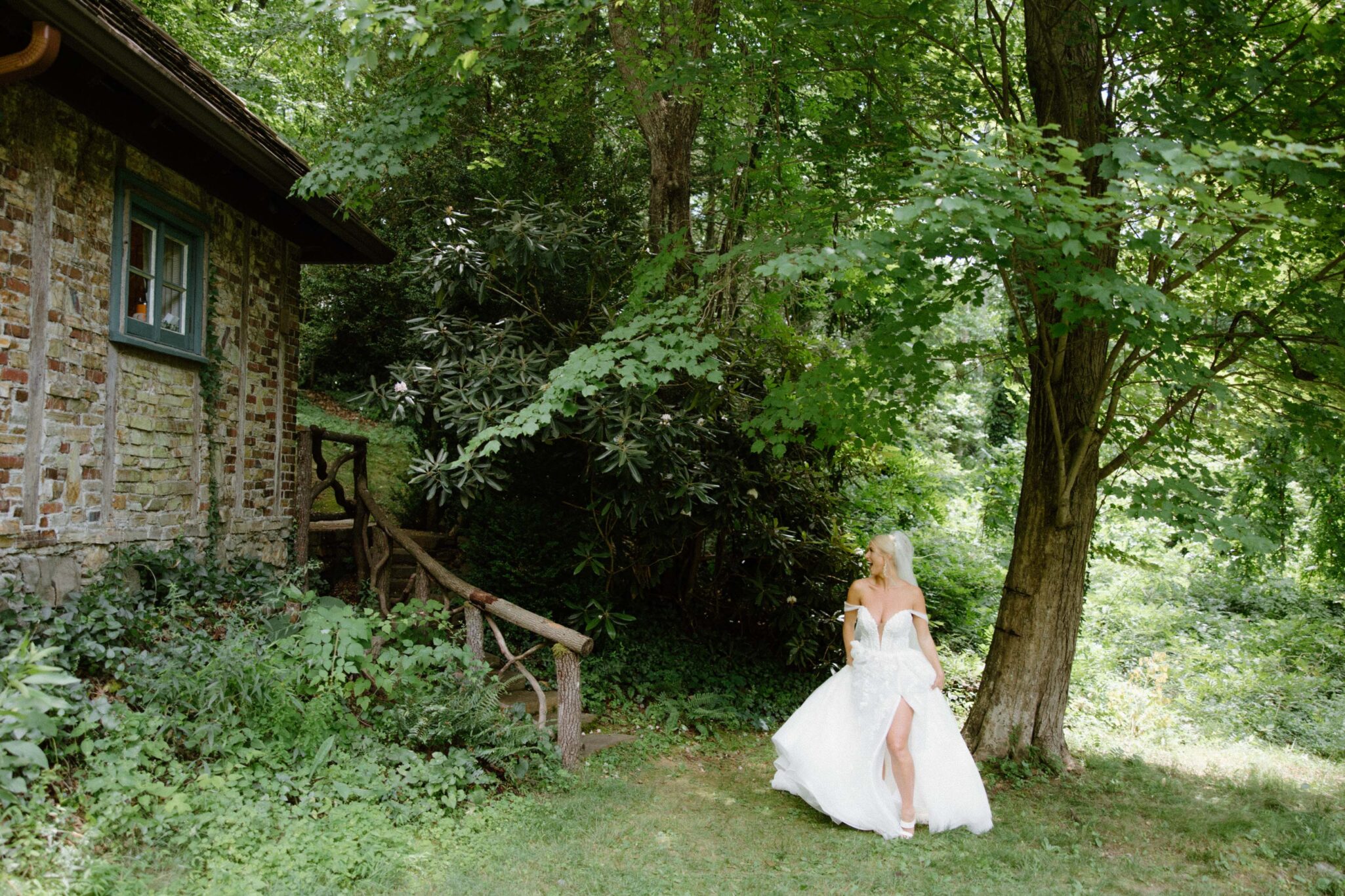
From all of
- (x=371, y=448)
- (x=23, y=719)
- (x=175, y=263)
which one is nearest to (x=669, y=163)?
(x=175, y=263)

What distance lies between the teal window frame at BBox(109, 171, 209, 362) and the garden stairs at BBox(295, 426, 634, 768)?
4.98ft

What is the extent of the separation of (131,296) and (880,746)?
607 cm

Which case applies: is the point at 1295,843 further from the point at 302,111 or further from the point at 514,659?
the point at 302,111

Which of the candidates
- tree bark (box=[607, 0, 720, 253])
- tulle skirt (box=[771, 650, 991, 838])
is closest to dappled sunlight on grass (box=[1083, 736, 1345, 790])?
tulle skirt (box=[771, 650, 991, 838])

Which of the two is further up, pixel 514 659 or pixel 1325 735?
pixel 514 659

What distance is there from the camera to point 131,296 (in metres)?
6.22

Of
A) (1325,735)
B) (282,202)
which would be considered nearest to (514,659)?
(282,202)

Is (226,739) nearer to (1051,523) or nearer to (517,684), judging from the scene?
(517,684)

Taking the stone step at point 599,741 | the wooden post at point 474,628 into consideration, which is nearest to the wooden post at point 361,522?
the wooden post at point 474,628

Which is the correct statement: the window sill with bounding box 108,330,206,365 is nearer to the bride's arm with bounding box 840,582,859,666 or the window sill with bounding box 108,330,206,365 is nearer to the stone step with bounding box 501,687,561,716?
the stone step with bounding box 501,687,561,716

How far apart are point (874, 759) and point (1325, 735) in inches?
279

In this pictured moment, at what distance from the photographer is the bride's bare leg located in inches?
209

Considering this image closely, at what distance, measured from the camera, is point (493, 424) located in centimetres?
741

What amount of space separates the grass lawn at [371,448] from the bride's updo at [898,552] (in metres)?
6.09
